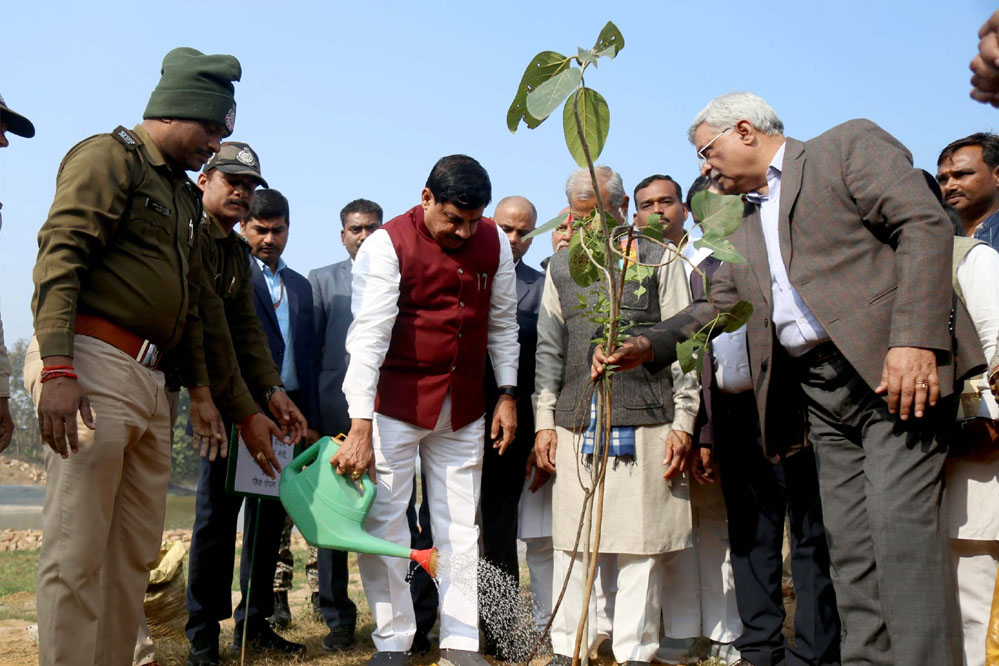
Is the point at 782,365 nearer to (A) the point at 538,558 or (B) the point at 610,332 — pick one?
(B) the point at 610,332

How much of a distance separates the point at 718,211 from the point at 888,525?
3.67 ft

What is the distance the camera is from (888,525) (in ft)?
9.92

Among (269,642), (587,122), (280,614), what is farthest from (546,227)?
(280,614)

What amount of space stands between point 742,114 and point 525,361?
1987 mm

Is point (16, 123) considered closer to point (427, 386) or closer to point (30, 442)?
point (427, 386)

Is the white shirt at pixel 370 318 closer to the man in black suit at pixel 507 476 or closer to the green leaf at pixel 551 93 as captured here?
the man in black suit at pixel 507 476

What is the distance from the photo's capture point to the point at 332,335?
564cm

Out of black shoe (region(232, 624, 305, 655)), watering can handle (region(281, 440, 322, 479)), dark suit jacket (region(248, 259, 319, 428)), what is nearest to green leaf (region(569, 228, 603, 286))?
Answer: watering can handle (region(281, 440, 322, 479))

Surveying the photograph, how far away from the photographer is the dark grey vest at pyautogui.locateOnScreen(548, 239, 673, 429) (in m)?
4.45

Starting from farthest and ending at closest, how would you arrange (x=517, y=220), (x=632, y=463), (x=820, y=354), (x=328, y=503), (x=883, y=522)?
(x=517, y=220) < (x=632, y=463) < (x=328, y=503) < (x=820, y=354) < (x=883, y=522)

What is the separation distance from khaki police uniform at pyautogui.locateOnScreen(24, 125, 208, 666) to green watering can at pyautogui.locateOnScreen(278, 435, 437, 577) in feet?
2.05

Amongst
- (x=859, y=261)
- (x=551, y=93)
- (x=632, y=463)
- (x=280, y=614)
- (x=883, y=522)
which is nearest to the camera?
(x=551, y=93)

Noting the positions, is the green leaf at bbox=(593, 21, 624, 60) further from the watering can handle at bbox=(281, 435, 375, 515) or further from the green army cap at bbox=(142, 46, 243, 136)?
the watering can handle at bbox=(281, 435, 375, 515)

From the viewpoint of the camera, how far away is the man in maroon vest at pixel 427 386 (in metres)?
4.17
